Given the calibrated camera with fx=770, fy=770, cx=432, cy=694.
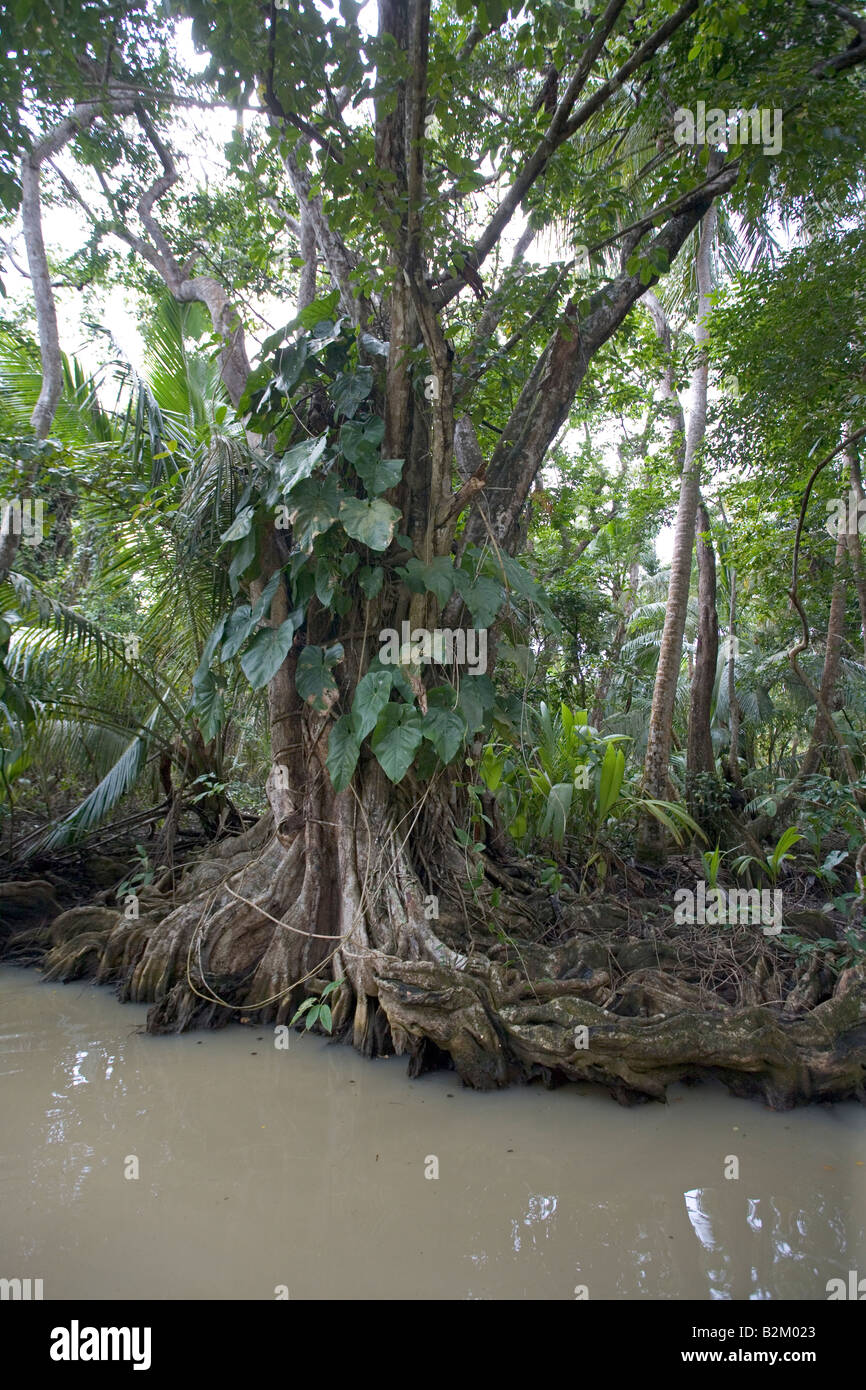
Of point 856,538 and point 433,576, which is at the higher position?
point 856,538

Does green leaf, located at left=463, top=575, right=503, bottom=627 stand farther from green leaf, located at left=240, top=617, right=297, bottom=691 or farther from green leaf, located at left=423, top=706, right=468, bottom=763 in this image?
green leaf, located at left=240, top=617, right=297, bottom=691

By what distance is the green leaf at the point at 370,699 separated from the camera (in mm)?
3361

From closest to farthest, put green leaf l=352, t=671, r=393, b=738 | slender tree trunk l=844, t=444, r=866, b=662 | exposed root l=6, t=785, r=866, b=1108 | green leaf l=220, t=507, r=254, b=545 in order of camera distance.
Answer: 1. exposed root l=6, t=785, r=866, b=1108
2. green leaf l=352, t=671, r=393, b=738
3. green leaf l=220, t=507, r=254, b=545
4. slender tree trunk l=844, t=444, r=866, b=662

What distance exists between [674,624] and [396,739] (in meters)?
4.04

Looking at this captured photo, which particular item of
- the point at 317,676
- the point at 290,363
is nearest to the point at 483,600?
the point at 317,676

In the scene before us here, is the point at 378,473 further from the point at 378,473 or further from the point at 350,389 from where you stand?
the point at 350,389

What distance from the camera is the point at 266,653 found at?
3582mm

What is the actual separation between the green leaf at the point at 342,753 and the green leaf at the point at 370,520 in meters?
0.82

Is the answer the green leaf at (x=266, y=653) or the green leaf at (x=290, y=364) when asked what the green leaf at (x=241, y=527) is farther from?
the green leaf at (x=290, y=364)

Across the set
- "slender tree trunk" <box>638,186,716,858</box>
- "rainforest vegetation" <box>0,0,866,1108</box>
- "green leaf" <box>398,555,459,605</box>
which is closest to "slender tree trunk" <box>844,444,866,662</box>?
"rainforest vegetation" <box>0,0,866,1108</box>

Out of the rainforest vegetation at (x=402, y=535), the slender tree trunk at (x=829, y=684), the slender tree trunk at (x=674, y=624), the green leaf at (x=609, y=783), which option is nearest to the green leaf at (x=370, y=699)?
the rainforest vegetation at (x=402, y=535)

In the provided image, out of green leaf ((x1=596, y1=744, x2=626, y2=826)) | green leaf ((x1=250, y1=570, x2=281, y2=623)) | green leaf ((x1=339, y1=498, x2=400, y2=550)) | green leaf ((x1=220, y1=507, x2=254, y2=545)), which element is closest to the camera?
green leaf ((x1=339, y1=498, x2=400, y2=550))

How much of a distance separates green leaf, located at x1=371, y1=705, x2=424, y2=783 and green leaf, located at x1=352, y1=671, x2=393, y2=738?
46 mm

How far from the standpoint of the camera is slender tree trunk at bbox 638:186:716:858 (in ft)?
19.7
